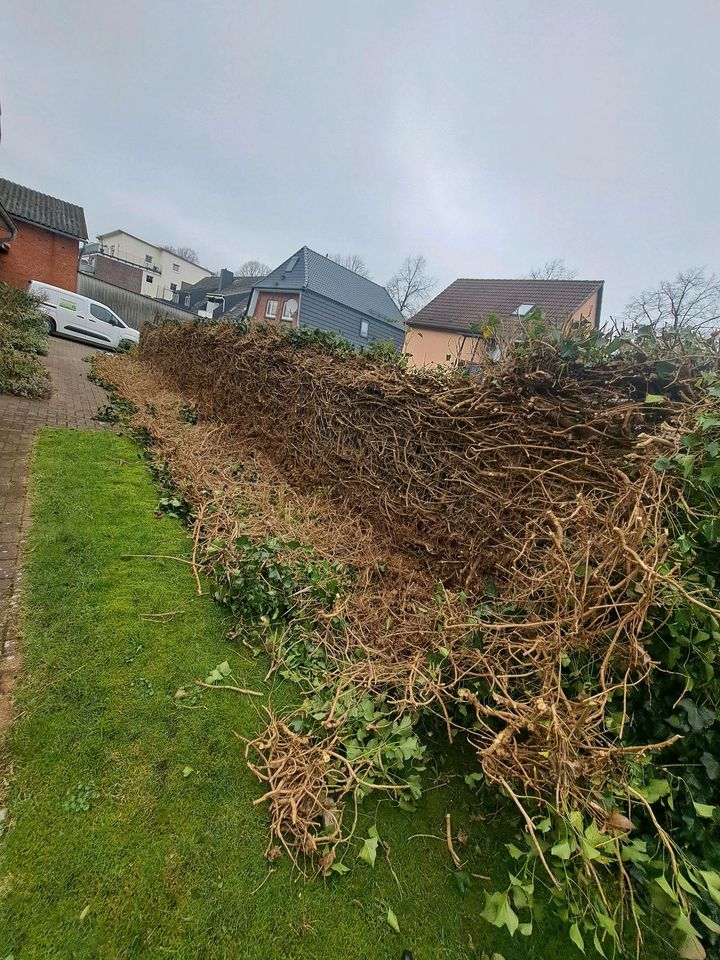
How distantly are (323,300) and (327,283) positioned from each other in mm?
1700

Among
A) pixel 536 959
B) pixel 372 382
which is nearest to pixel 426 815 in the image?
pixel 536 959

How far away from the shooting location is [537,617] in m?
2.34

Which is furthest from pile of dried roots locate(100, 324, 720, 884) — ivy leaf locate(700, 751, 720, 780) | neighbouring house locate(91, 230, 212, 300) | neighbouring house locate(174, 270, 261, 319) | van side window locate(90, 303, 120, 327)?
neighbouring house locate(91, 230, 212, 300)

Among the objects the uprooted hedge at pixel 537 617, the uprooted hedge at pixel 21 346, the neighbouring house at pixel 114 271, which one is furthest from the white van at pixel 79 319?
the neighbouring house at pixel 114 271

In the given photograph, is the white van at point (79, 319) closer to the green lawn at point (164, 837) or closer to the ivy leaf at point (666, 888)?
the green lawn at point (164, 837)

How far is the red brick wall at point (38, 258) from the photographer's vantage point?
17.9m

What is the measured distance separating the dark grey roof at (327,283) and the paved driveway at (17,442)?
1412cm

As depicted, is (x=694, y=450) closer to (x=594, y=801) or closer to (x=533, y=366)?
(x=533, y=366)

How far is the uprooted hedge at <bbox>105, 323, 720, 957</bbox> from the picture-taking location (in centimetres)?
177

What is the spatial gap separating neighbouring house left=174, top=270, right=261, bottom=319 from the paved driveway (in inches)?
1257

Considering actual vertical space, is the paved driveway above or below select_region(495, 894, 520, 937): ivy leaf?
above

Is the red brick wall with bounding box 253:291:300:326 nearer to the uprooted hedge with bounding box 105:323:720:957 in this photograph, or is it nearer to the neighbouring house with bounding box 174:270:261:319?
the neighbouring house with bounding box 174:270:261:319

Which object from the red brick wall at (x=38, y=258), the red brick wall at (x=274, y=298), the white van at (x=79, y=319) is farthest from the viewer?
the red brick wall at (x=274, y=298)

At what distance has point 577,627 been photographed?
206cm
